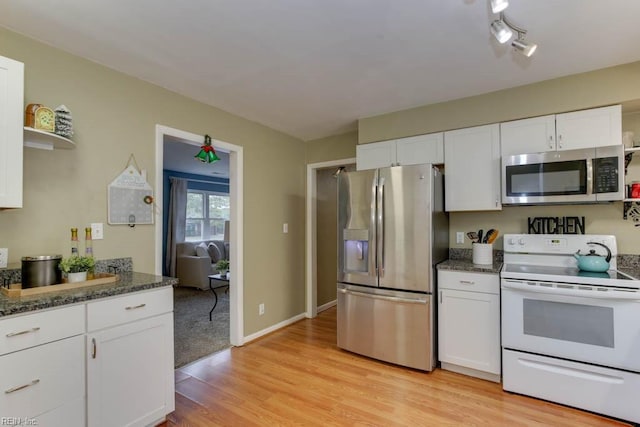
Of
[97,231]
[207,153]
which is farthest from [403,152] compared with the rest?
[97,231]

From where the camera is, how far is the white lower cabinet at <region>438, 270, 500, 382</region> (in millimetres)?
2457

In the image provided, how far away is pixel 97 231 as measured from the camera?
7.15 feet

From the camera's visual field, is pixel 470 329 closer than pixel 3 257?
No

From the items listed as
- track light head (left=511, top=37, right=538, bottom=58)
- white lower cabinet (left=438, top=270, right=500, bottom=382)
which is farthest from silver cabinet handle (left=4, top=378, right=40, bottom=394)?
track light head (left=511, top=37, right=538, bottom=58)

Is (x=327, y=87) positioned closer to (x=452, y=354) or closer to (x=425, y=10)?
(x=425, y=10)

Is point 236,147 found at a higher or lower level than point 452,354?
higher

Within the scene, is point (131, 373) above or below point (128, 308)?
below

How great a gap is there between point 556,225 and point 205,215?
6700 mm

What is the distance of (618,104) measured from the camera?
7.56 ft

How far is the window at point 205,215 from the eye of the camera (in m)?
7.06

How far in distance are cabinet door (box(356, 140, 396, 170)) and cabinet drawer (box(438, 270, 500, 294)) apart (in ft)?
4.04

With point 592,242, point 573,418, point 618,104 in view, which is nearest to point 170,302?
point 573,418

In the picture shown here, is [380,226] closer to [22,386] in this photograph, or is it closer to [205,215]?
[22,386]

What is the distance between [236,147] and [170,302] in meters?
1.80
